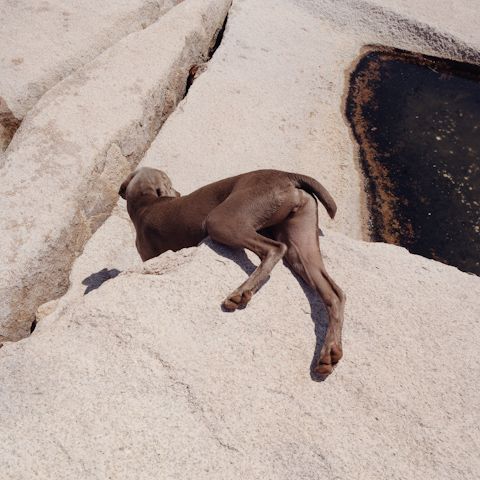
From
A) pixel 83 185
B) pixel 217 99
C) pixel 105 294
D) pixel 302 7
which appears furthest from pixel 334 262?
pixel 302 7

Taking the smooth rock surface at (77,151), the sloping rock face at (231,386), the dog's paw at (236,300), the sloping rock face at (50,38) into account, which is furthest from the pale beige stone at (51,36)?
the dog's paw at (236,300)

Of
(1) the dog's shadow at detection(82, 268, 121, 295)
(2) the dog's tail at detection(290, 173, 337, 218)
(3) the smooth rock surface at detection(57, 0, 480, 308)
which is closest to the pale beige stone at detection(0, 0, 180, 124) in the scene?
(3) the smooth rock surface at detection(57, 0, 480, 308)

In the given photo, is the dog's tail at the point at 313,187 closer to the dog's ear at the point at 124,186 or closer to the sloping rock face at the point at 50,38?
the dog's ear at the point at 124,186

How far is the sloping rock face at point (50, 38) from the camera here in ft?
16.1

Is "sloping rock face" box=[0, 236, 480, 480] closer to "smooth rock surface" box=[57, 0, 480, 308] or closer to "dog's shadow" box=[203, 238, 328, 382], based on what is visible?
"dog's shadow" box=[203, 238, 328, 382]

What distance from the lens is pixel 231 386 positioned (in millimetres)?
2729

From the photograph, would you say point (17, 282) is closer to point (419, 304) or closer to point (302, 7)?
point (419, 304)

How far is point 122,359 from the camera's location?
2.75 metres

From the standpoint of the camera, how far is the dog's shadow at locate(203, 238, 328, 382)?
303 cm

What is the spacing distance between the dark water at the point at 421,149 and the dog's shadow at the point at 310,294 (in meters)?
1.92

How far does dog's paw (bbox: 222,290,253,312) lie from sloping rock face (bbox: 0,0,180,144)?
9.91 feet

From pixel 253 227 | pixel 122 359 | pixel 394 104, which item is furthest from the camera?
pixel 394 104

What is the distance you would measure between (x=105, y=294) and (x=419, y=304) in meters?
1.87

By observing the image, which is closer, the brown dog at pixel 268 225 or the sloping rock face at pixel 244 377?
the sloping rock face at pixel 244 377
